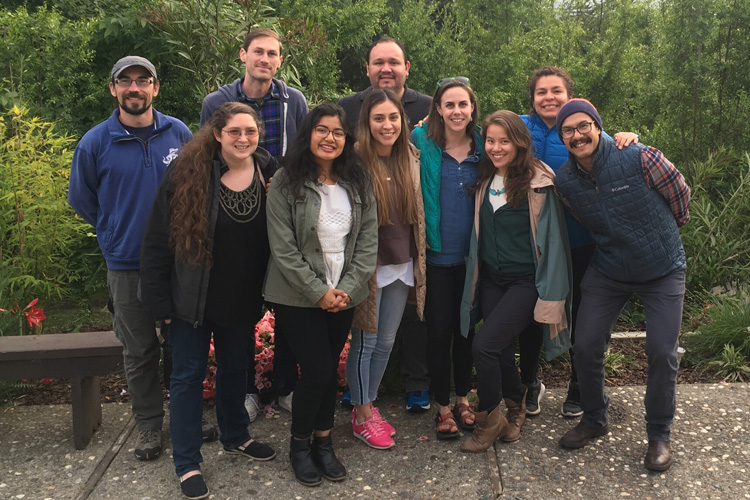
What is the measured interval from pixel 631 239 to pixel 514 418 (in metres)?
1.30

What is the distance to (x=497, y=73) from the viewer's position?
8492mm

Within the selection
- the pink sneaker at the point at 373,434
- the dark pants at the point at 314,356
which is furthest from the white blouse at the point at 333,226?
the pink sneaker at the point at 373,434

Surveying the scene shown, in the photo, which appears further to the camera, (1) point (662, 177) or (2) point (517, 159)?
(2) point (517, 159)

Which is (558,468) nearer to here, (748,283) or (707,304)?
(707,304)

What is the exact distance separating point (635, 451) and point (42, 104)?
674 cm

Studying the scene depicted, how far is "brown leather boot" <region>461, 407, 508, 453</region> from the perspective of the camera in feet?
12.7

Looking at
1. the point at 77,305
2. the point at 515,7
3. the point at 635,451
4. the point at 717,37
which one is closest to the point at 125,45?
the point at 77,305

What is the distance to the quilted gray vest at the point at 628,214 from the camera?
3.53m

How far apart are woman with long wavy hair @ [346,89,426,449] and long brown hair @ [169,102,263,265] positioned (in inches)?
29.9

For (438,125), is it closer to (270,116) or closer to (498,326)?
(270,116)

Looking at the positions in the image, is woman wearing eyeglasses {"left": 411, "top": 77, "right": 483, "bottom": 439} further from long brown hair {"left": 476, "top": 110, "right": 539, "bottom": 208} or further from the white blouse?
the white blouse

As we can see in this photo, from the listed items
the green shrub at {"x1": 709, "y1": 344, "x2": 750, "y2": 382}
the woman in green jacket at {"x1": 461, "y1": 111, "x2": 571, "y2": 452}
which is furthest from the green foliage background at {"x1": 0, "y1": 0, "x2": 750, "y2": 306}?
the woman in green jacket at {"x1": 461, "y1": 111, "x2": 571, "y2": 452}

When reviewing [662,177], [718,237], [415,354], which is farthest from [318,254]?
[718,237]

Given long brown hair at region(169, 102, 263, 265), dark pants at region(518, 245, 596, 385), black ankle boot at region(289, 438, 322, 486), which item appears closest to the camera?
long brown hair at region(169, 102, 263, 265)
